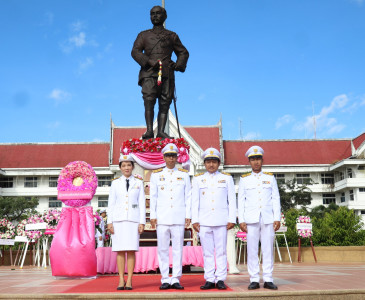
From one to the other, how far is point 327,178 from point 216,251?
117 ft

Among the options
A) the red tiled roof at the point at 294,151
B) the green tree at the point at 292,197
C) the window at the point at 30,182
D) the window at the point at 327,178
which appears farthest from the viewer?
the window at the point at 327,178

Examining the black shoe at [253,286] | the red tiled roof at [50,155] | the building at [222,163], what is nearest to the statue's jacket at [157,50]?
the black shoe at [253,286]

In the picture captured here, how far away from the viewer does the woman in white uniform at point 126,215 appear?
530cm

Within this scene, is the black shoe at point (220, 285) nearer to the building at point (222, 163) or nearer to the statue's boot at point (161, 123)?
the statue's boot at point (161, 123)

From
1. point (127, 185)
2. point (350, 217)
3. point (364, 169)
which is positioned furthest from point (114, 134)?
point (127, 185)

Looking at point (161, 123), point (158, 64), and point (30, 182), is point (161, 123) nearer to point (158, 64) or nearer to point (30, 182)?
point (158, 64)

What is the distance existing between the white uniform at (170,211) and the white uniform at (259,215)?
0.76 meters

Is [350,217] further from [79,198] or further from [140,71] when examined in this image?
[79,198]

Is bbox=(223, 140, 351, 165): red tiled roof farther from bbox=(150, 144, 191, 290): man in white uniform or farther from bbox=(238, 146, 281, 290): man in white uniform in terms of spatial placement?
bbox=(150, 144, 191, 290): man in white uniform

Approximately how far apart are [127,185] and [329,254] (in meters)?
10.8

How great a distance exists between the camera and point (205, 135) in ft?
123

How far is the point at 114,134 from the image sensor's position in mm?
37125

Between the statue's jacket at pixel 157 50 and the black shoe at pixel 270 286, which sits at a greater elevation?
the statue's jacket at pixel 157 50

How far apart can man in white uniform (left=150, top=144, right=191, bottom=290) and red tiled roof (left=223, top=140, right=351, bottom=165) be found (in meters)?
31.6
